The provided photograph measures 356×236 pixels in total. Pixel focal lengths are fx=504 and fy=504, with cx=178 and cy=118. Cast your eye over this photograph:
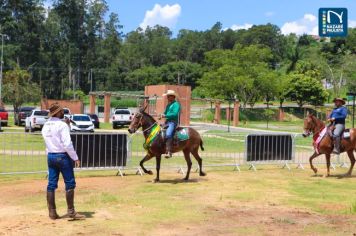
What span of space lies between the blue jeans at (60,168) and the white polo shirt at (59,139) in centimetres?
10

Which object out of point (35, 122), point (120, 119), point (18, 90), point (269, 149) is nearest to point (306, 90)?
point (120, 119)

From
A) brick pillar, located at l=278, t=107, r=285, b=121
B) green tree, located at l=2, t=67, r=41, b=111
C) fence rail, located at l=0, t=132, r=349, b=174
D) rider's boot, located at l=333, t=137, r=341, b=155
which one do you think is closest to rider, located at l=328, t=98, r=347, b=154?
rider's boot, located at l=333, t=137, r=341, b=155

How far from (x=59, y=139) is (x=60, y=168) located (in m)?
0.49

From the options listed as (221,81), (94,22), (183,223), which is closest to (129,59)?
(94,22)

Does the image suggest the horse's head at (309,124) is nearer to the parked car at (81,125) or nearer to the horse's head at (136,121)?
the horse's head at (136,121)

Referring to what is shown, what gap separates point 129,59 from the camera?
398ft

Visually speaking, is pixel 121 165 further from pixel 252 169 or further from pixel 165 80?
pixel 165 80

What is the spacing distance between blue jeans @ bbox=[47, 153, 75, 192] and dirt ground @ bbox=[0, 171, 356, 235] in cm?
60

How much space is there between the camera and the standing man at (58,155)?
27.4 feet

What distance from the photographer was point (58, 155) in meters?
8.37

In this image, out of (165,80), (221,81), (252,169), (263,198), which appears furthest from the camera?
(165,80)

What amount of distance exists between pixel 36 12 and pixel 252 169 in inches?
3249

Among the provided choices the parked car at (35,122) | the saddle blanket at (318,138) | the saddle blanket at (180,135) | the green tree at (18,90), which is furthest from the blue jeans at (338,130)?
the green tree at (18,90)

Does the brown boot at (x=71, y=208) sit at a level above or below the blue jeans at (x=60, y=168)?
below
